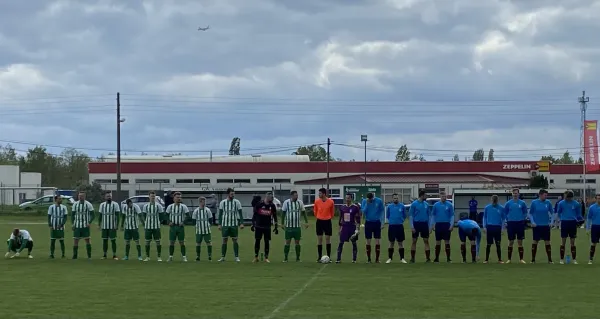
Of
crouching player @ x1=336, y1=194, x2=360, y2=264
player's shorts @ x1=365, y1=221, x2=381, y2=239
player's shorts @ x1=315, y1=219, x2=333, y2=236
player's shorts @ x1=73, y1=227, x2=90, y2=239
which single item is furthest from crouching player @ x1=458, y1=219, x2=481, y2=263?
player's shorts @ x1=73, y1=227, x2=90, y2=239

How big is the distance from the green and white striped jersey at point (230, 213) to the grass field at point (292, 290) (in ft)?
4.74

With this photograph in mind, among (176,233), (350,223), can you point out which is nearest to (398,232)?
(350,223)

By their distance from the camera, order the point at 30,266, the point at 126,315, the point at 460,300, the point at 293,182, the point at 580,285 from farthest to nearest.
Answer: the point at 293,182 < the point at 30,266 < the point at 580,285 < the point at 460,300 < the point at 126,315

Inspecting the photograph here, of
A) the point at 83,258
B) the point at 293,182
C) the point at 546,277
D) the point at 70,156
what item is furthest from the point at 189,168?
the point at 546,277

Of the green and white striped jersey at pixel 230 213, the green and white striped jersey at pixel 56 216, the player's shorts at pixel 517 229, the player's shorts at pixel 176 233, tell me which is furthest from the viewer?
the green and white striped jersey at pixel 56 216

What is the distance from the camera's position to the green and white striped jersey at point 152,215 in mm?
25281

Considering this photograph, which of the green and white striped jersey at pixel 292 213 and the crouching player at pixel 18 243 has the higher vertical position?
the green and white striped jersey at pixel 292 213

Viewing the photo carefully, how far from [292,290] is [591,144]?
5863 centimetres

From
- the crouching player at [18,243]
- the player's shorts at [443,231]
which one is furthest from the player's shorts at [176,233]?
the player's shorts at [443,231]

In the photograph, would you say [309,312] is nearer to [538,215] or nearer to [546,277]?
[546,277]

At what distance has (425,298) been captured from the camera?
15.7 m

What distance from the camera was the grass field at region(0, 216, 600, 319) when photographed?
14.0 m

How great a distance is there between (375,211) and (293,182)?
66590 millimetres

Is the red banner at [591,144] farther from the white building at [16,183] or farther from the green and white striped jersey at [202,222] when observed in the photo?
the green and white striped jersey at [202,222]
